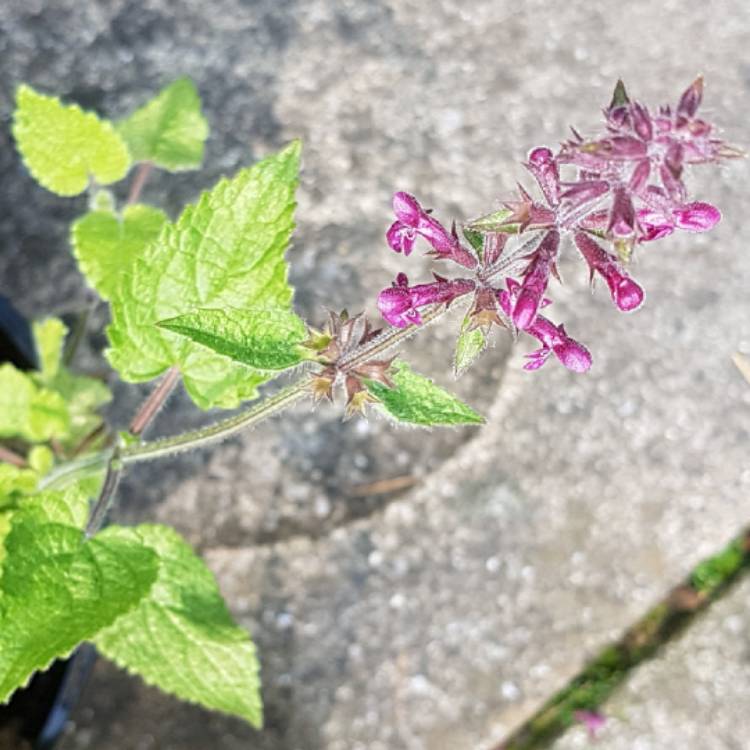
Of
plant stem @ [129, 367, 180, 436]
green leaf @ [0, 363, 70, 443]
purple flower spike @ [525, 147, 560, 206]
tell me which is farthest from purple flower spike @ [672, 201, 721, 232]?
green leaf @ [0, 363, 70, 443]

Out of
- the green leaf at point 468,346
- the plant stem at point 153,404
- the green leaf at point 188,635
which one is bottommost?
the green leaf at point 188,635

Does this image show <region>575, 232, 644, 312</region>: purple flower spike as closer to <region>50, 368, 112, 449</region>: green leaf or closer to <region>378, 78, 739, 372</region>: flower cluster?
<region>378, 78, 739, 372</region>: flower cluster

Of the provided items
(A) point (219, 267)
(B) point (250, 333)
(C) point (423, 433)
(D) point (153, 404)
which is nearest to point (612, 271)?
(B) point (250, 333)

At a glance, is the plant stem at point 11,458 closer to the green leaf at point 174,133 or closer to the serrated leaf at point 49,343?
the serrated leaf at point 49,343

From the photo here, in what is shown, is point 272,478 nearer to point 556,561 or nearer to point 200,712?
point 200,712

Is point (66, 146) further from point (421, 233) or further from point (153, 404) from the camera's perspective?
point (421, 233)

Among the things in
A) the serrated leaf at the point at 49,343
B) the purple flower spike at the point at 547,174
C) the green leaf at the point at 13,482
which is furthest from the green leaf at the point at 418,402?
the serrated leaf at the point at 49,343
